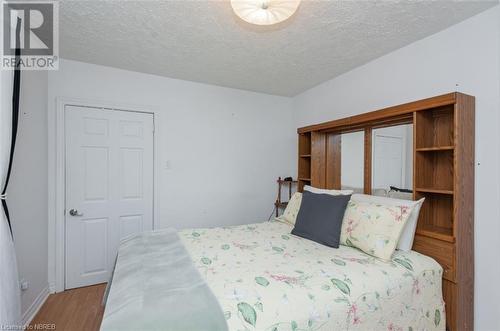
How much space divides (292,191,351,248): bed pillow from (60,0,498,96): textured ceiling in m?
1.42

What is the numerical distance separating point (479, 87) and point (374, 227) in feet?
4.22

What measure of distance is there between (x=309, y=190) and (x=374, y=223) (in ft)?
2.74

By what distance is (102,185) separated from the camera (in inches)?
108

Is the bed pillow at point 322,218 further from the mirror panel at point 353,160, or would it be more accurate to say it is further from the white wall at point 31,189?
the white wall at point 31,189

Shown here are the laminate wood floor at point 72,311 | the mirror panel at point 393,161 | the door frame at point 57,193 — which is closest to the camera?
the laminate wood floor at point 72,311

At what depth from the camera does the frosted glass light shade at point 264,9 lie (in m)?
1.38

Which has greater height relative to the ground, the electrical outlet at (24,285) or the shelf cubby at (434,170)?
the shelf cubby at (434,170)

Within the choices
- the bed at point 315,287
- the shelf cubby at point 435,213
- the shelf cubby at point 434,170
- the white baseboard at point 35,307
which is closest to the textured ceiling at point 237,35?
the shelf cubby at point 434,170

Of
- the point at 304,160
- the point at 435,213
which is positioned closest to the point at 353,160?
the point at 304,160

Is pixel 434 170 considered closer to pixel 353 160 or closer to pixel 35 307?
pixel 353 160

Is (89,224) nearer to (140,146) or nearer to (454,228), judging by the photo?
(140,146)

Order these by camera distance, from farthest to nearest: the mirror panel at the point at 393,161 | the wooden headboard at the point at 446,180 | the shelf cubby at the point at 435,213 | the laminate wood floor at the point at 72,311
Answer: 1. the mirror panel at the point at 393,161
2. the laminate wood floor at the point at 72,311
3. the shelf cubby at the point at 435,213
4. the wooden headboard at the point at 446,180

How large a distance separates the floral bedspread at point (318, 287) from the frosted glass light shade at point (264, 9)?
1.61 metres

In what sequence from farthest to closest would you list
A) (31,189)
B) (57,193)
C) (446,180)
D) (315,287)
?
(57,193) < (31,189) < (446,180) < (315,287)
